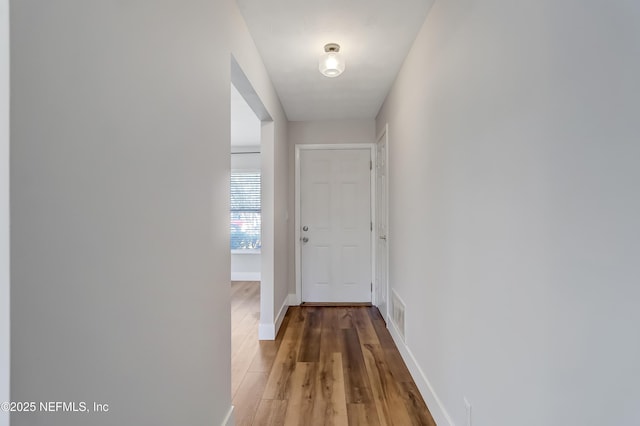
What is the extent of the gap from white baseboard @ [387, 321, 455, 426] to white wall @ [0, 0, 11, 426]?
1666 mm

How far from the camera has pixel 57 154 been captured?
22.8 inches

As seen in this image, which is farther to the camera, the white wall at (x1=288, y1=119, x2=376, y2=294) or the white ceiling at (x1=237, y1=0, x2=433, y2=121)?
the white wall at (x1=288, y1=119, x2=376, y2=294)

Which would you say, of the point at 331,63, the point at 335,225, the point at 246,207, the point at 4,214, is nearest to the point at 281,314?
the point at 335,225

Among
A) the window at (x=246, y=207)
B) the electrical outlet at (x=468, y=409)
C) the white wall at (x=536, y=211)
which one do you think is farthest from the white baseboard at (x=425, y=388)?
the window at (x=246, y=207)

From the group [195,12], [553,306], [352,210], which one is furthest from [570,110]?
[352,210]

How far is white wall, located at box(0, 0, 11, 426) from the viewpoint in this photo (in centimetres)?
48

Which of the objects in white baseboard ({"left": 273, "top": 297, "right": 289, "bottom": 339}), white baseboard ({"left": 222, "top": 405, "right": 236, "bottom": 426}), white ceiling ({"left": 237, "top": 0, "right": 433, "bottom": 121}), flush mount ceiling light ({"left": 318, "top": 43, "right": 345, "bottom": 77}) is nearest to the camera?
white baseboard ({"left": 222, "top": 405, "right": 236, "bottom": 426})

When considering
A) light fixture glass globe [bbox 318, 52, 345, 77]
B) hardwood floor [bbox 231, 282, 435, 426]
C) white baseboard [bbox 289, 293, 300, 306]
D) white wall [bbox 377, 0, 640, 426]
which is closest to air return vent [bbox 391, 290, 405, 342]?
hardwood floor [bbox 231, 282, 435, 426]

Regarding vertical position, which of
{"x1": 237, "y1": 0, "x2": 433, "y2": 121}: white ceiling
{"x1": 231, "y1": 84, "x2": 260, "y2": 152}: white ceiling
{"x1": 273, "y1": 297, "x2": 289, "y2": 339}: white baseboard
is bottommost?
{"x1": 273, "y1": 297, "x2": 289, "y2": 339}: white baseboard

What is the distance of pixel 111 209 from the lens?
72 centimetres

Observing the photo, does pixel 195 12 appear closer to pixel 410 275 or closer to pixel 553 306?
pixel 553 306

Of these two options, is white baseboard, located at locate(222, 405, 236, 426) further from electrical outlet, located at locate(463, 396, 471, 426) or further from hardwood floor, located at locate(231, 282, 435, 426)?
electrical outlet, located at locate(463, 396, 471, 426)

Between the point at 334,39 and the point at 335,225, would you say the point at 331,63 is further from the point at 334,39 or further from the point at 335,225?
the point at 335,225

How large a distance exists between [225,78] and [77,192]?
109 cm
